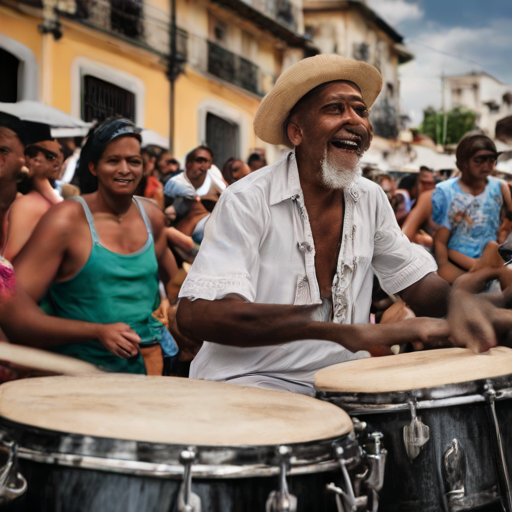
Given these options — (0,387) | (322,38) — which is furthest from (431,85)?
(0,387)

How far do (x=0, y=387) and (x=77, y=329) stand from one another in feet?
3.76

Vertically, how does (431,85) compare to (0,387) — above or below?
above

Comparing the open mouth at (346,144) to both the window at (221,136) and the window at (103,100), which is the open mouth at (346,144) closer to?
the window at (103,100)

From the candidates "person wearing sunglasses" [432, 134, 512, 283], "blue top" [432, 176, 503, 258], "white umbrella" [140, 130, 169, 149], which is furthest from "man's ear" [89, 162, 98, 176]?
"white umbrella" [140, 130, 169, 149]

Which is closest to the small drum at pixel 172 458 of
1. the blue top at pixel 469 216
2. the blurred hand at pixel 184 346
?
the blurred hand at pixel 184 346

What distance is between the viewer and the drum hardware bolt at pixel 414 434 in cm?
196

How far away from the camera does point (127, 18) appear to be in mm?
11055

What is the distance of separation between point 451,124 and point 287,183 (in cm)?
3768

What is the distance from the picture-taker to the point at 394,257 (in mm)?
2908

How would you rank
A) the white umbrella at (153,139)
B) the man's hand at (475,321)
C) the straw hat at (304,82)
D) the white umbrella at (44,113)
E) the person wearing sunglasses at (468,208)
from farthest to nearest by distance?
the white umbrella at (153,139), the white umbrella at (44,113), the person wearing sunglasses at (468,208), the straw hat at (304,82), the man's hand at (475,321)

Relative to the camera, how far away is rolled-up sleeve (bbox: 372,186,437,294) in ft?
A: 9.46

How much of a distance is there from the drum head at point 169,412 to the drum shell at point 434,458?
0.25 metres

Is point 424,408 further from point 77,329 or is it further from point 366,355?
point 77,329

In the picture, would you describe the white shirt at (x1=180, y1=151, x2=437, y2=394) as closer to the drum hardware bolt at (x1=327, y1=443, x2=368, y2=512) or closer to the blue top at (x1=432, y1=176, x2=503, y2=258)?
the drum hardware bolt at (x1=327, y1=443, x2=368, y2=512)
